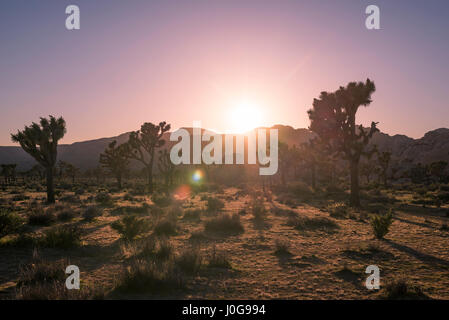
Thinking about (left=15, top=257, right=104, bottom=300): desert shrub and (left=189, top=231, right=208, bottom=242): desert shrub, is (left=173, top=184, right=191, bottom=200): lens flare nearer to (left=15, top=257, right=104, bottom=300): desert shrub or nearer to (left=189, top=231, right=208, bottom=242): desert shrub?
(left=189, top=231, right=208, bottom=242): desert shrub

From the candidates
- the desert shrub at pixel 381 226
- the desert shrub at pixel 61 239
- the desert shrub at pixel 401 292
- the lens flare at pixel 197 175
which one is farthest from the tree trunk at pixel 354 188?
the lens flare at pixel 197 175

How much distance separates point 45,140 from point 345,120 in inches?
901

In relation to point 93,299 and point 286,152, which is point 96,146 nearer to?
point 286,152

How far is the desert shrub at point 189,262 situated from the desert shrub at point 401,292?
392cm

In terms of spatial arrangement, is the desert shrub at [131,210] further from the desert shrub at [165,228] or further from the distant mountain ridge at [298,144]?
the distant mountain ridge at [298,144]

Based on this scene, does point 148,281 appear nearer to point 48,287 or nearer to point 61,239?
point 48,287

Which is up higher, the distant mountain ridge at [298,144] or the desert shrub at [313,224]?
the distant mountain ridge at [298,144]

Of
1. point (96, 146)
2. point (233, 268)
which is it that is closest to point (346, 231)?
point (233, 268)

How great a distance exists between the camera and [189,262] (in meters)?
6.36

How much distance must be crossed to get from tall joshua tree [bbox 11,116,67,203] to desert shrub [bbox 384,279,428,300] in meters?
22.5

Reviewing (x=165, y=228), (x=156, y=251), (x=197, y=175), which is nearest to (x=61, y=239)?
(x=156, y=251)

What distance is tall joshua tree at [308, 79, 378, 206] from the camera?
58.5 feet

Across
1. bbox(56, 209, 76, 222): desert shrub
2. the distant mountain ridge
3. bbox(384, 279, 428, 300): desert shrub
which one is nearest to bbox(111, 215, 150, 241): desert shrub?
bbox(56, 209, 76, 222): desert shrub

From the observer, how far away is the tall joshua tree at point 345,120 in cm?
1784
